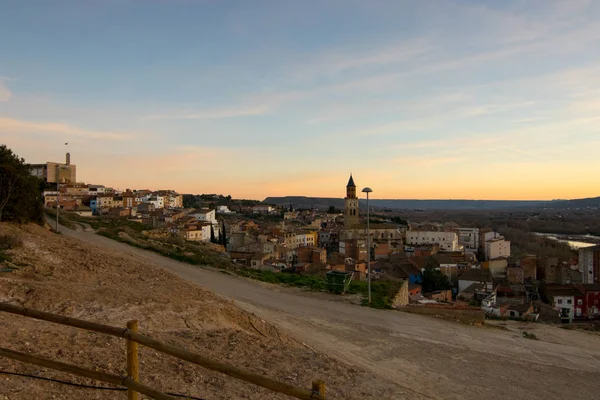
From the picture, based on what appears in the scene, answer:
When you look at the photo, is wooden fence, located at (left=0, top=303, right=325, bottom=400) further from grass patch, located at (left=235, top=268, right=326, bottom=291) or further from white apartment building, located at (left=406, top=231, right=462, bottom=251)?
white apartment building, located at (left=406, top=231, right=462, bottom=251)

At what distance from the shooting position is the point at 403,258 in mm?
58500

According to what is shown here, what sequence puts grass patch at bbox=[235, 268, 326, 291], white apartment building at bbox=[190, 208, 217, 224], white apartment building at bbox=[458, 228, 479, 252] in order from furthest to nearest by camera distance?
white apartment building at bbox=[458, 228, 479, 252] → white apartment building at bbox=[190, 208, 217, 224] → grass patch at bbox=[235, 268, 326, 291]

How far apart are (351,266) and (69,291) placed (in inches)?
1455

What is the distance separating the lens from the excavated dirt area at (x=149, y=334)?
19.2ft

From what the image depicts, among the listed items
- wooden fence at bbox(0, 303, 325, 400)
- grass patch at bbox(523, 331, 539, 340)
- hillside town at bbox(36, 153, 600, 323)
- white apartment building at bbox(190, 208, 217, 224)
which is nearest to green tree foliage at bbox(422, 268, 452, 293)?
hillside town at bbox(36, 153, 600, 323)

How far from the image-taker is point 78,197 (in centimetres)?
7331

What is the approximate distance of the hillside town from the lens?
3828cm

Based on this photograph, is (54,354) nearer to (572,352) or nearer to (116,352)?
(116,352)

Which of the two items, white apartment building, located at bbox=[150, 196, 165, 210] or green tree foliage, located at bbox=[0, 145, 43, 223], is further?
white apartment building, located at bbox=[150, 196, 165, 210]

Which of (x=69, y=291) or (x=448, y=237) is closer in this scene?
(x=69, y=291)

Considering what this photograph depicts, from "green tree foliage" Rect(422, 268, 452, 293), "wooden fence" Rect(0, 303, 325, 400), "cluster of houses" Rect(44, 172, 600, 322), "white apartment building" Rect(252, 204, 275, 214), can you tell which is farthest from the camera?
"white apartment building" Rect(252, 204, 275, 214)

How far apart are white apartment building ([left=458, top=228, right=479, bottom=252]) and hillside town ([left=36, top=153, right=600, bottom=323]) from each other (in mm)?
193

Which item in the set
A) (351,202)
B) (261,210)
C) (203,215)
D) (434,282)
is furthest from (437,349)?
(261,210)

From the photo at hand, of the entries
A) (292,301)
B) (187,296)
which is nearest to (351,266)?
(292,301)
